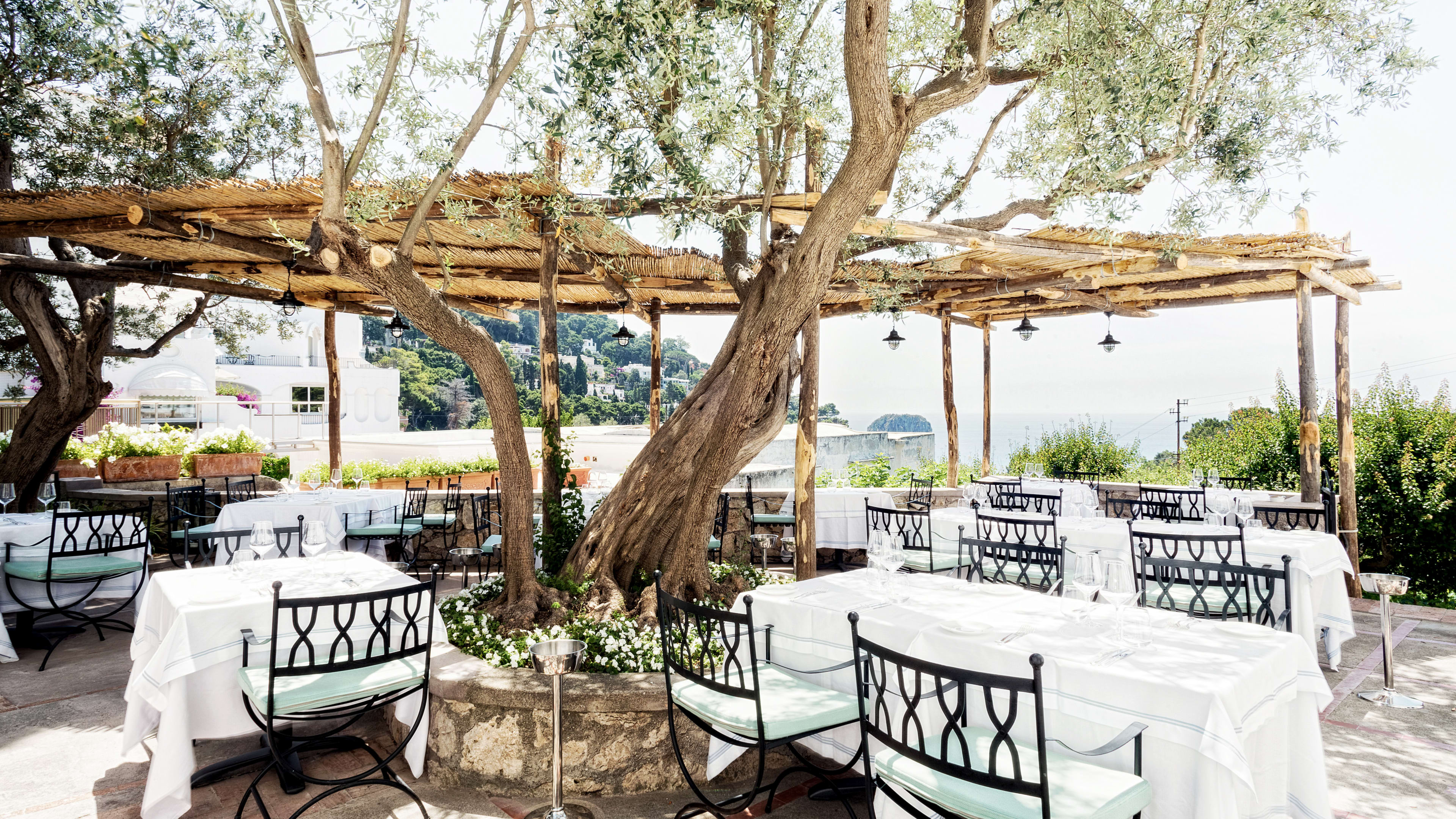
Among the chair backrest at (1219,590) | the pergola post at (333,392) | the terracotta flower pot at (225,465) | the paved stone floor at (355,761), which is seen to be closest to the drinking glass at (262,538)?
A: the paved stone floor at (355,761)

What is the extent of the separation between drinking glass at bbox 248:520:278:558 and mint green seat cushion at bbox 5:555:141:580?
2.34 metres

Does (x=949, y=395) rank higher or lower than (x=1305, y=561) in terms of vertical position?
higher

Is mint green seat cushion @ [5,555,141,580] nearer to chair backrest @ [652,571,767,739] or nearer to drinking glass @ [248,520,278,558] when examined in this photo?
drinking glass @ [248,520,278,558]

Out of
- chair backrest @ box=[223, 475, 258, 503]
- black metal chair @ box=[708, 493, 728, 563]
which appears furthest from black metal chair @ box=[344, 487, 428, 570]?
black metal chair @ box=[708, 493, 728, 563]

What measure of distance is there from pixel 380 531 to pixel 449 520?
0.75 meters

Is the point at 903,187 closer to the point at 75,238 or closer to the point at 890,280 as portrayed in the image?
the point at 890,280

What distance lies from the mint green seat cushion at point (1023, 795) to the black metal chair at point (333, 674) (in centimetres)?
186

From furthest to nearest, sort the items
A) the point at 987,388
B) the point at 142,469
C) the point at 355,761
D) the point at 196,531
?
the point at 987,388 → the point at 142,469 → the point at 196,531 → the point at 355,761

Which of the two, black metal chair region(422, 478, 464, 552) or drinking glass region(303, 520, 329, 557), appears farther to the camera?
black metal chair region(422, 478, 464, 552)

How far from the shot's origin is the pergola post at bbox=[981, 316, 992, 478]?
1085 centimetres

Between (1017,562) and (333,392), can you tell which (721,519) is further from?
(333,392)

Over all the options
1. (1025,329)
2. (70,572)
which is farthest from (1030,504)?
(70,572)

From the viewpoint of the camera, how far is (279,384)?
3856 centimetres

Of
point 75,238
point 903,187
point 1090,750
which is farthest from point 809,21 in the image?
point 75,238
